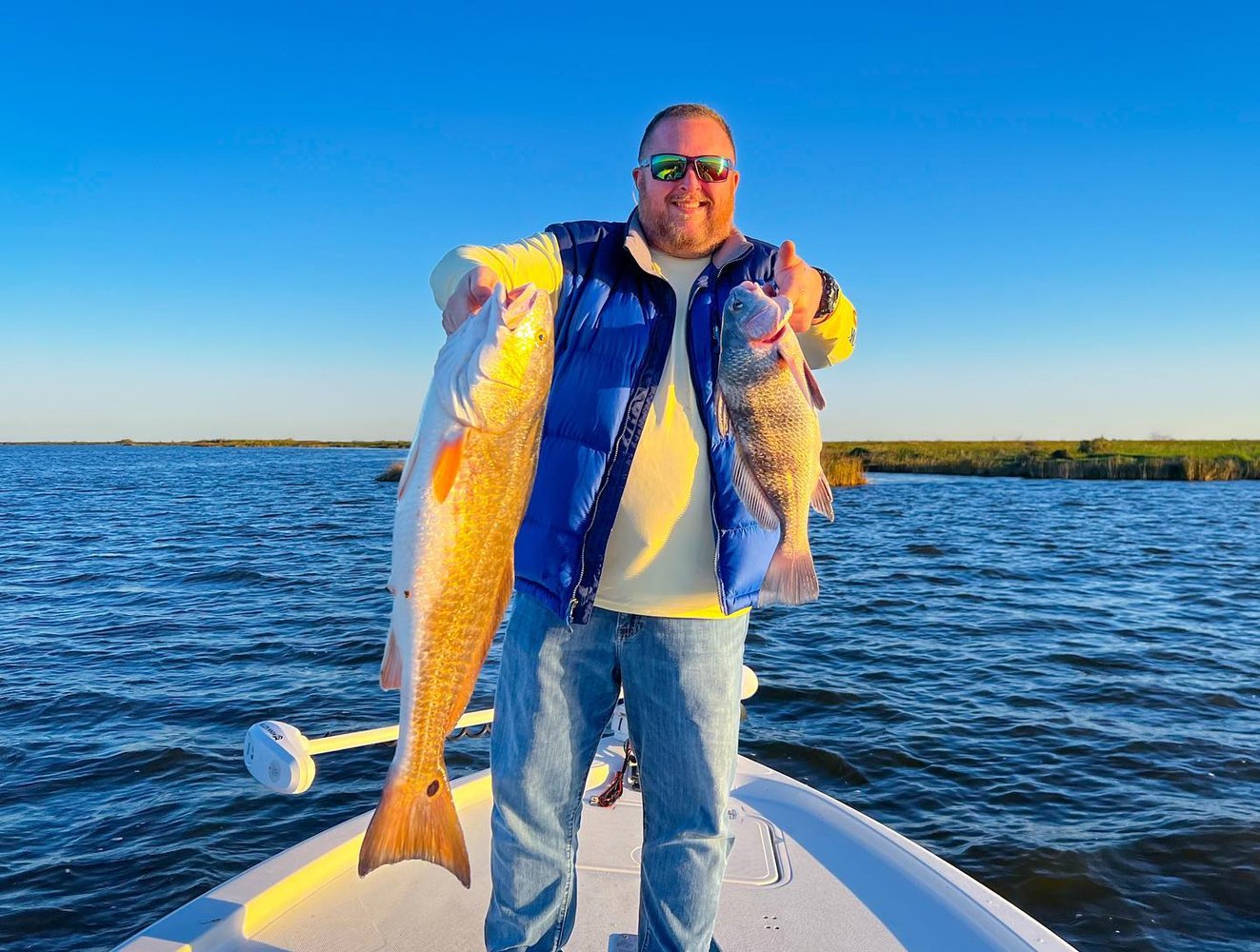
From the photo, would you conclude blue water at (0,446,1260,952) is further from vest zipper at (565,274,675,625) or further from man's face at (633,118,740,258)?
man's face at (633,118,740,258)

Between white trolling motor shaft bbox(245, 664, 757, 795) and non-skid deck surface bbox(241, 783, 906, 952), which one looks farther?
white trolling motor shaft bbox(245, 664, 757, 795)

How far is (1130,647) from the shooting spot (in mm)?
13297

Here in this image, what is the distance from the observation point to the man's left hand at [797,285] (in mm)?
2988

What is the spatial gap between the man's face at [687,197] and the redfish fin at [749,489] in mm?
788

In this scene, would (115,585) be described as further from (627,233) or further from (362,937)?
(627,233)

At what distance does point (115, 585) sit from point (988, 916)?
64.2 ft

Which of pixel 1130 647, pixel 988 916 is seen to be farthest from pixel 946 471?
pixel 988 916

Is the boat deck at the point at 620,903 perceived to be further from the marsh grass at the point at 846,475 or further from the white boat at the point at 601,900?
the marsh grass at the point at 846,475

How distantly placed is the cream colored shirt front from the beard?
0.55 m

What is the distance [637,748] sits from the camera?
3.05 metres

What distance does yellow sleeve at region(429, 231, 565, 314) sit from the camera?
2693 millimetres

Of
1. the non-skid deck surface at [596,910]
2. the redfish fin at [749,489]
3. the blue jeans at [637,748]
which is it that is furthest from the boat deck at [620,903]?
the redfish fin at [749,489]

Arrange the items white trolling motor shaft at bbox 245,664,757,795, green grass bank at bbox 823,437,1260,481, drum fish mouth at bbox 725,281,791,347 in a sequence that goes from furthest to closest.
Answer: green grass bank at bbox 823,437,1260,481, white trolling motor shaft at bbox 245,664,757,795, drum fish mouth at bbox 725,281,791,347

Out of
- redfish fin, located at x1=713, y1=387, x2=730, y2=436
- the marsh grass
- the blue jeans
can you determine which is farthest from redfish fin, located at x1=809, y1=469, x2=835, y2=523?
the marsh grass
